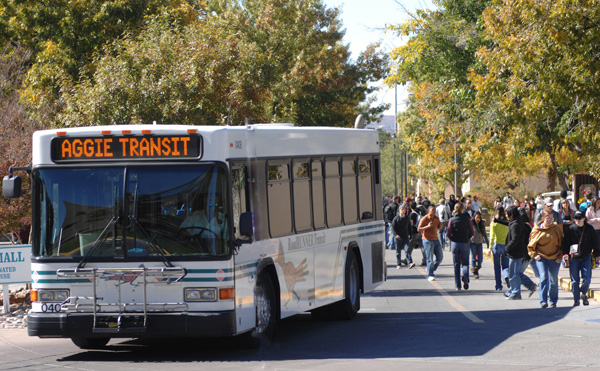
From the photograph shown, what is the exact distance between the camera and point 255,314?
468 inches

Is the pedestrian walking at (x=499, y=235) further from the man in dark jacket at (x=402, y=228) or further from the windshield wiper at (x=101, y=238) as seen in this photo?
the windshield wiper at (x=101, y=238)

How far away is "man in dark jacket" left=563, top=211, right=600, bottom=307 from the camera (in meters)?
16.7

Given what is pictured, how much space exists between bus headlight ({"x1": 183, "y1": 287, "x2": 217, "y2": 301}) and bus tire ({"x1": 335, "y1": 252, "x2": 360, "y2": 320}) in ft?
15.5

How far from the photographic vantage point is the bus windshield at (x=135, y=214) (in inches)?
438

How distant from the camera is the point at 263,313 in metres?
12.3

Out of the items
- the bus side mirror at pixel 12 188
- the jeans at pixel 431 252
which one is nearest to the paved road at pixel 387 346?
the bus side mirror at pixel 12 188

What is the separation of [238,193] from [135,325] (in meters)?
1.89

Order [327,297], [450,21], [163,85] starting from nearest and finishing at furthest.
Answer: [327,297]
[163,85]
[450,21]

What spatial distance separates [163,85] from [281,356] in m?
10.6

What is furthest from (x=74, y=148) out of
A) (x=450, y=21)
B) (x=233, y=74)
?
(x=450, y=21)

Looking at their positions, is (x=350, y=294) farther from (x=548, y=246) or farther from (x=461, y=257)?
(x=461, y=257)

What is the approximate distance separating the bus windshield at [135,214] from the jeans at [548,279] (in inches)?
291

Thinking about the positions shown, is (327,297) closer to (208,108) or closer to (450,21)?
(208,108)

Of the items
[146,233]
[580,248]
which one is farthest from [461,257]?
[146,233]
